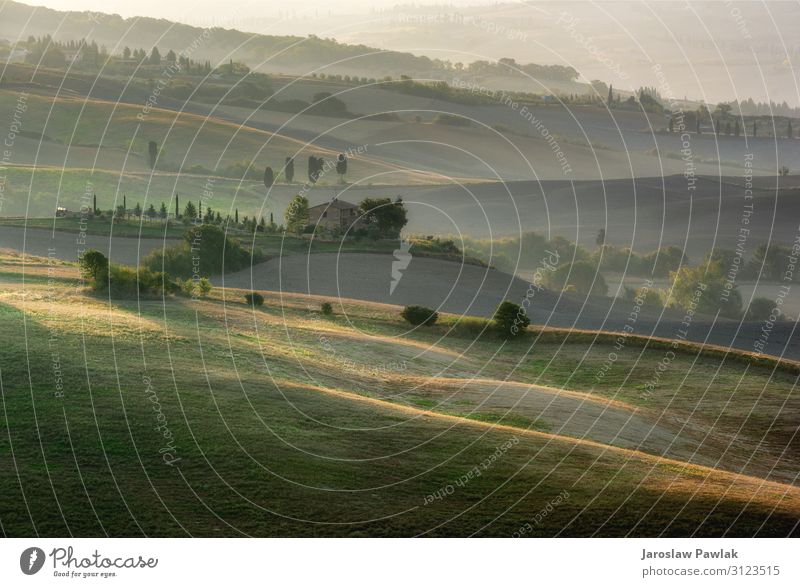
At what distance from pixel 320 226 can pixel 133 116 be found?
5067 centimetres

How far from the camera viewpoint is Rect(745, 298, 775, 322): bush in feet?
319

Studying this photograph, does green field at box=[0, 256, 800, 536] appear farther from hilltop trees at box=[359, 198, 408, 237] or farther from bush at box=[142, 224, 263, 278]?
hilltop trees at box=[359, 198, 408, 237]

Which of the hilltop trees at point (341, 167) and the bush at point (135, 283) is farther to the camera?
the hilltop trees at point (341, 167)

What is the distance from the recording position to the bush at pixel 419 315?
77.5m

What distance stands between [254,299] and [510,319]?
18261 mm

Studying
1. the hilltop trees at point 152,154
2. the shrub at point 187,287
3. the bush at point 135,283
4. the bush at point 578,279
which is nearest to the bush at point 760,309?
the bush at point 578,279

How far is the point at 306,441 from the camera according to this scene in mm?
46969

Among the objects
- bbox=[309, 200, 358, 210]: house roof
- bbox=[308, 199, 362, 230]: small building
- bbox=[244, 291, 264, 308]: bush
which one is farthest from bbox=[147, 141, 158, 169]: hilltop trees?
bbox=[244, 291, 264, 308]: bush

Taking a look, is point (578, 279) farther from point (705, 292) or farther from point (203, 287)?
point (203, 287)

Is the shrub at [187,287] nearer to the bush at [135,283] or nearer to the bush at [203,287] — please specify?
the bush at [203,287]

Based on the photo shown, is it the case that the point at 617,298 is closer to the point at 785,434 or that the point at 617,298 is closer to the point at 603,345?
the point at 603,345

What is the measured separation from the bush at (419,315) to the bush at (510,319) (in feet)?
14.4

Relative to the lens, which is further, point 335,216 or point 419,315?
point 335,216

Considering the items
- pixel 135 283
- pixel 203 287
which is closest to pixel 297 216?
pixel 203 287
